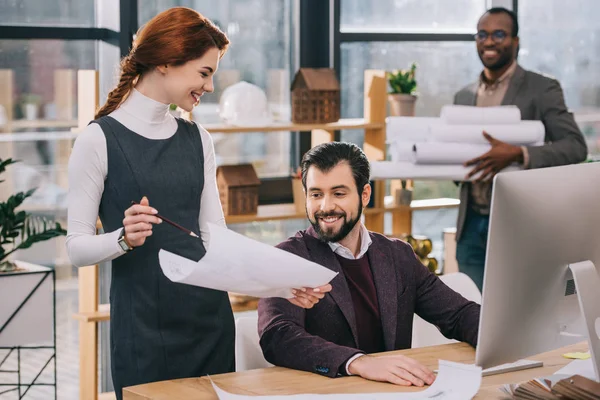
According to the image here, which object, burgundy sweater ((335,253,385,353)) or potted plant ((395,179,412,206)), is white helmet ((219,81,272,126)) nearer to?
potted plant ((395,179,412,206))

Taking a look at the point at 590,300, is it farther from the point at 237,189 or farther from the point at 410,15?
the point at 410,15

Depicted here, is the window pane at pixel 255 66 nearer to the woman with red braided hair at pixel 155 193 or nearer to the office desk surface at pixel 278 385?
the woman with red braided hair at pixel 155 193

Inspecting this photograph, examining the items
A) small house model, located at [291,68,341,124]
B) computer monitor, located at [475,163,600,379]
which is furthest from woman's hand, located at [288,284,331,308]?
small house model, located at [291,68,341,124]

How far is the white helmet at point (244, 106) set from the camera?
3986mm

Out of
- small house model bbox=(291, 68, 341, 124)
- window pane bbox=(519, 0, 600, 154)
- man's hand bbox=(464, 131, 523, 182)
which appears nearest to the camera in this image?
man's hand bbox=(464, 131, 523, 182)

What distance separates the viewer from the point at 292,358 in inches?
81.4

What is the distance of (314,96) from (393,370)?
2295 millimetres

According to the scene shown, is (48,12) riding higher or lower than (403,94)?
higher

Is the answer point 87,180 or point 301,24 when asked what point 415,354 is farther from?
point 301,24

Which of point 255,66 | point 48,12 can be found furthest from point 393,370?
point 255,66

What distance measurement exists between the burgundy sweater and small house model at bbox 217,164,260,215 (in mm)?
1666

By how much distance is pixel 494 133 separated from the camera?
3.71m

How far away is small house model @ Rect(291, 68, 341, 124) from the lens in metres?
4.10

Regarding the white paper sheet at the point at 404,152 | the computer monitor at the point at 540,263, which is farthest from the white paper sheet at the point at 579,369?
the white paper sheet at the point at 404,152
